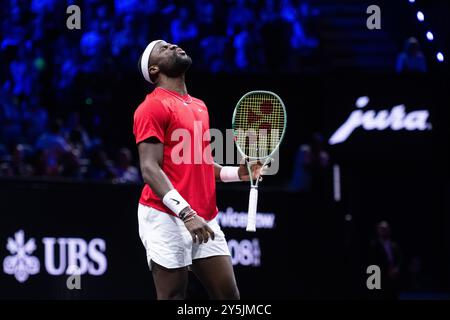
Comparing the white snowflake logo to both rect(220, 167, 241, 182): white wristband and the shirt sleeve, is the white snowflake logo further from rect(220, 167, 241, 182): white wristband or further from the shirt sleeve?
the shirt sleeve

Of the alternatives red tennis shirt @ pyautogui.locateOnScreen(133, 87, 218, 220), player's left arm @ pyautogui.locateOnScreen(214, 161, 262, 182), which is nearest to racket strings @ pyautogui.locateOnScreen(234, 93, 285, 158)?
player's left arm @ pyautogui.locateOnScreen(214, 161, 262, 182)

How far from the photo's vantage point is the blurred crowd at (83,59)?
31.4 ft

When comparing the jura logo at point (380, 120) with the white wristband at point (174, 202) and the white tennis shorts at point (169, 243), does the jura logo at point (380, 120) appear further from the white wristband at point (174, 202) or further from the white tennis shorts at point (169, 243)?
the white wristband at point (174, 202)

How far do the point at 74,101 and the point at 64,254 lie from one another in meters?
2.02

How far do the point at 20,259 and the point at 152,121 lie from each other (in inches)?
160

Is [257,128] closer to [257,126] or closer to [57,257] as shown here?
[257,126]

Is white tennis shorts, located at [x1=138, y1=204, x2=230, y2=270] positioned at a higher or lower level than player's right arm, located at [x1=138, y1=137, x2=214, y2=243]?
lower

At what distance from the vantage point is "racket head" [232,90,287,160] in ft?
17.4

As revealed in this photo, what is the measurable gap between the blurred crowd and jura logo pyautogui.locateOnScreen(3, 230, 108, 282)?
3.06ft

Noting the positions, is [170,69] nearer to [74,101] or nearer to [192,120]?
[192,120]

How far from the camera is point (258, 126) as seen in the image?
17.7 feet

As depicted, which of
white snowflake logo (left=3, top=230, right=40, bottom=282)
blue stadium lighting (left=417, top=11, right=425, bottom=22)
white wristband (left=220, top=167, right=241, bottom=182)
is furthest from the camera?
white snowflake logo (left=3, top=230, right=40, bottom=282)
